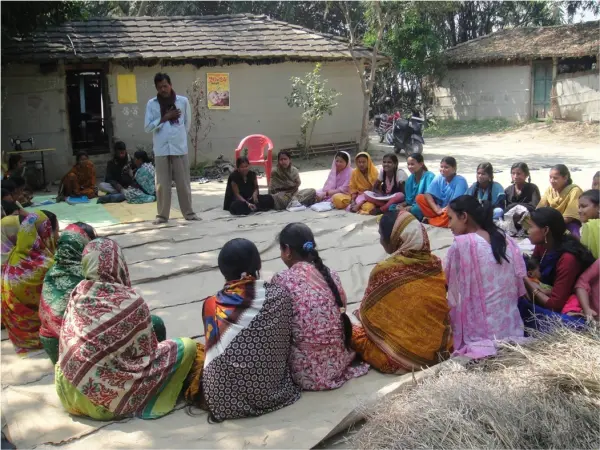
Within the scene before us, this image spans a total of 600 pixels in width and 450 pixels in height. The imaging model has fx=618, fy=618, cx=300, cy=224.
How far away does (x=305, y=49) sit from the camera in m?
13.3

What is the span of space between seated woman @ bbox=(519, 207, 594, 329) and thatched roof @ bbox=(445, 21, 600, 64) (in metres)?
16.0

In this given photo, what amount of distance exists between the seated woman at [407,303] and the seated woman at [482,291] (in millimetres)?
108

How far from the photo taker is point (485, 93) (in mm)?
20391

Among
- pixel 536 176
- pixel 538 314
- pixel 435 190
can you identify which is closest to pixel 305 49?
pixel 536 176

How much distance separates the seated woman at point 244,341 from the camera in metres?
2.82

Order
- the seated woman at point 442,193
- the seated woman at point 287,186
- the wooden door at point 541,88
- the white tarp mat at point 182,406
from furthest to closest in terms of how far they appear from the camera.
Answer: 1. the wooden door at point 541,88
2. the seated woman at point 287,186
3. the seated woman at point 442,193
4. the white tarp mat at point 182,406

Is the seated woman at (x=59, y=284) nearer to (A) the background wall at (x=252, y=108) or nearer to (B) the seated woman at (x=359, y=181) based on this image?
(B) the seated woman at (x=359, y=181)

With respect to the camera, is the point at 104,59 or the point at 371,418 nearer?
the point at 371,418

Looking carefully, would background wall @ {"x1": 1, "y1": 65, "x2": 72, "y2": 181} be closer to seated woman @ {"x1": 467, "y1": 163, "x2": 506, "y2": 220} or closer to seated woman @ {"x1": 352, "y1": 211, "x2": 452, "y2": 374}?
seated woman @ {"x1": 467, "y1": 163, "x2": 506, "y2": 220}

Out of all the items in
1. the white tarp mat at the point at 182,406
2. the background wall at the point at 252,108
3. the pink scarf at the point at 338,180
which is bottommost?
the white tarp mat at the point at 182,406

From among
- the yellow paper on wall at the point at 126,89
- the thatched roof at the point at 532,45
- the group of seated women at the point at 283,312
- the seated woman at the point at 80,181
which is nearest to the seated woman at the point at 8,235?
the group of seated women at the point at 283,312

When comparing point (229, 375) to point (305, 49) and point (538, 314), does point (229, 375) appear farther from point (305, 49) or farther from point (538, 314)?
point (305, 49)

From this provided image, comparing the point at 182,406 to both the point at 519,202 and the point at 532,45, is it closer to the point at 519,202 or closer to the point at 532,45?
the point at 519,202

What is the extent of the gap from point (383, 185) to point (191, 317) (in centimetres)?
397
